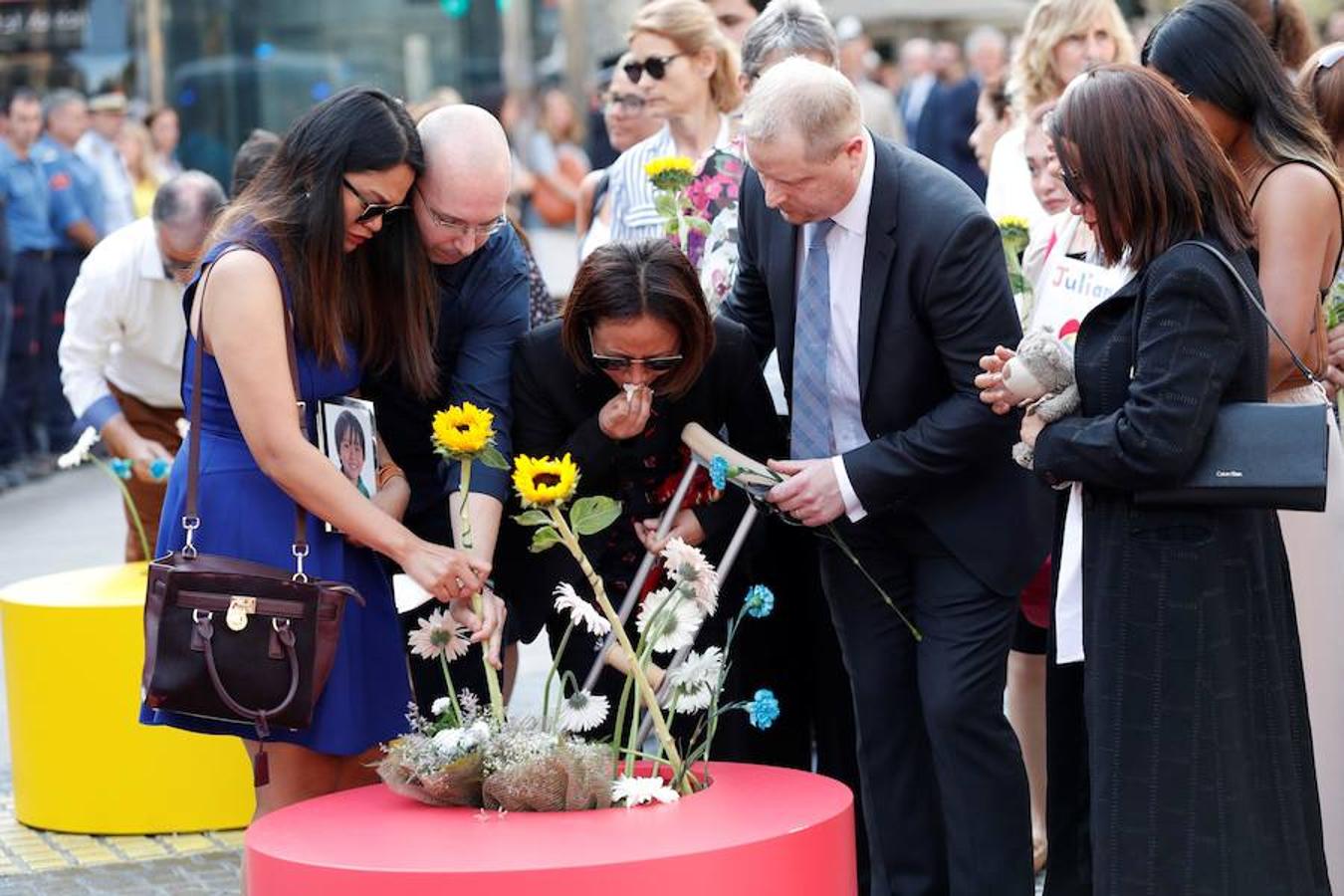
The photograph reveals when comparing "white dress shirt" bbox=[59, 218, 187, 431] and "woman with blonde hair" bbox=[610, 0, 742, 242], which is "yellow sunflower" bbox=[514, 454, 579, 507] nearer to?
"woman with blonde hair" bbox=[610, 0, 742, 242]

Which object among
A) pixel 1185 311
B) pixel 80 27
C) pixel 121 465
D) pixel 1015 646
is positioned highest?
pixel 80 27

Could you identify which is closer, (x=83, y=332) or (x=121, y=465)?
(x=121, y=465)

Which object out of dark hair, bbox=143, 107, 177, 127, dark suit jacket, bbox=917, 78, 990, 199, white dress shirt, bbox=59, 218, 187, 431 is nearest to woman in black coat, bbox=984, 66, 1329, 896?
white dress shirt, bbox=59, 218, 187, 431

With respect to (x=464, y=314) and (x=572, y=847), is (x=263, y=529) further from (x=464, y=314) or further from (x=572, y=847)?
(x=572, y=847)

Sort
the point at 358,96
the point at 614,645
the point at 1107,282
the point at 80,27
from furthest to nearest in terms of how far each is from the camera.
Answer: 1. the point at 80,27
2. the point at 1107,282
3. the point at 614,645
4. the point at 358,96

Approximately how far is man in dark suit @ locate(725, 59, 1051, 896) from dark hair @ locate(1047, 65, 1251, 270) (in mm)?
485

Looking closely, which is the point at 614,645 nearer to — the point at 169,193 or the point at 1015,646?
the point at 1015,646

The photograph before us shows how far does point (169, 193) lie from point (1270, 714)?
12.5 feet

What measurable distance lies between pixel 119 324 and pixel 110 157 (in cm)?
898

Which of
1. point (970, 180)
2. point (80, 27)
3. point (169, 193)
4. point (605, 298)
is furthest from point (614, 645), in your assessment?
point (80, 27)

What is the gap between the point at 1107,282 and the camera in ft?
14.3

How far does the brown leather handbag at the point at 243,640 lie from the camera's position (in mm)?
3686

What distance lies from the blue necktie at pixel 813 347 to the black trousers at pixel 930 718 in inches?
7.8

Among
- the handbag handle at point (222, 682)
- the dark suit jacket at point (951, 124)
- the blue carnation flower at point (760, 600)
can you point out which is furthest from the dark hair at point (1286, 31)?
the dark suit jacket at point (951, 124)
